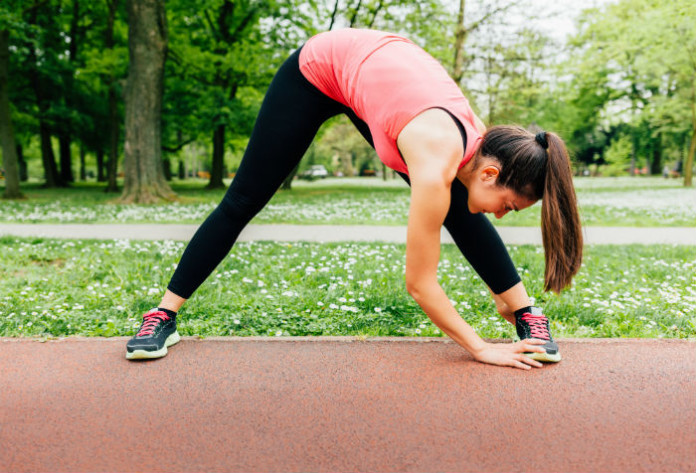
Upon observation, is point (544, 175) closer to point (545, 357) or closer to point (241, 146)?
point (545, 357)

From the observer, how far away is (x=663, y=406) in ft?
7.07

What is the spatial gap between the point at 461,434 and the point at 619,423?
24.9 inches

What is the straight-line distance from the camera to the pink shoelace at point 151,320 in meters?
2.73

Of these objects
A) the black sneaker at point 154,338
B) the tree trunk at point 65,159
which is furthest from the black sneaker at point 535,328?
the tree trunk at point 65,159

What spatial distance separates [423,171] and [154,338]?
1670 mm

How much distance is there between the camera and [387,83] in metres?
2.15

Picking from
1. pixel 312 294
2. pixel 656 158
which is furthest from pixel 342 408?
pixel 656 158

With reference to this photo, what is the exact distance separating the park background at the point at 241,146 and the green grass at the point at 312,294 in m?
0.02

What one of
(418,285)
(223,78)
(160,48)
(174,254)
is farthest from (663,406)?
(223,78)

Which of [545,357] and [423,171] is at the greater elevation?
[423,171]

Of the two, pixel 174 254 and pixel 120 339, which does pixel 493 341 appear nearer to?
pixel 120 339

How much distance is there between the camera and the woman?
6.71 feet

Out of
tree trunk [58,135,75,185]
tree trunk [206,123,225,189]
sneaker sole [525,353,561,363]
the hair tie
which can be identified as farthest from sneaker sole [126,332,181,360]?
tree trunk [58,135,75,185]

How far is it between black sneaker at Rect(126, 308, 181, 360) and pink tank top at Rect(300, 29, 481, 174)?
1490 millimetres
